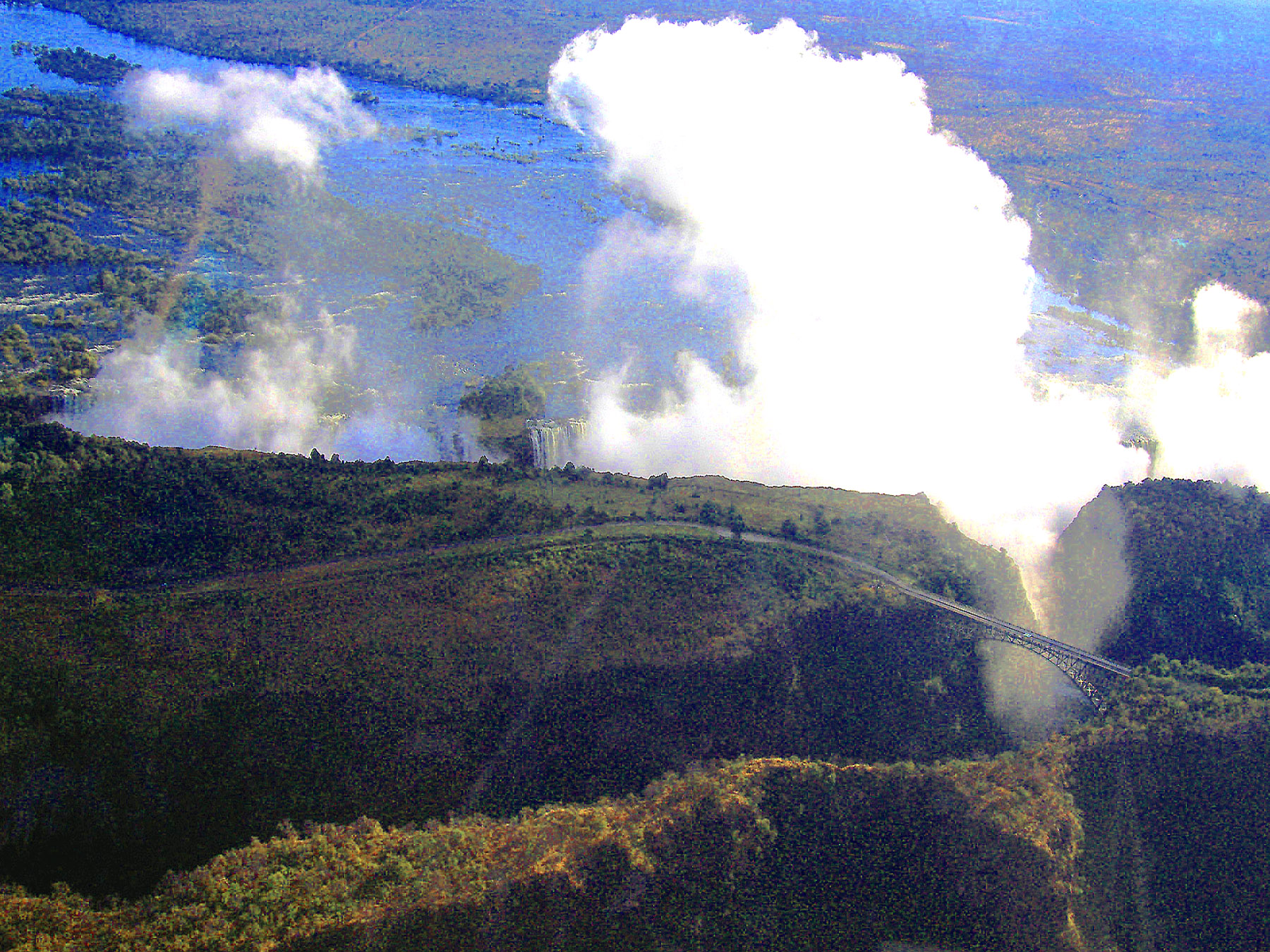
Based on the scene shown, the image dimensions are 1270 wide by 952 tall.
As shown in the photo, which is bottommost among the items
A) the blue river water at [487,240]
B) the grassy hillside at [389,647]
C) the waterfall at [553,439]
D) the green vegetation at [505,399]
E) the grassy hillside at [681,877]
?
the grassy hillside at [681,877]

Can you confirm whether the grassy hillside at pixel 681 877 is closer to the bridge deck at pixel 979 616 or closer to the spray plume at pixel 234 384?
the bridge deck at pixel 979 616

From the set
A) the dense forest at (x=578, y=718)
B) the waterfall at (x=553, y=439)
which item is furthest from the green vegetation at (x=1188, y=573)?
the waterfall at (x=553, y=439)

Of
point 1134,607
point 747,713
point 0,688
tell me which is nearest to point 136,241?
point 0,688

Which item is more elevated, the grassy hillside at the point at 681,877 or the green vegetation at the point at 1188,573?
the green vegetation at the point at 1188,573

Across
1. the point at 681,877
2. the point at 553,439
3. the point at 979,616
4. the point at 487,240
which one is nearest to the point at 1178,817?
the point at 979,616

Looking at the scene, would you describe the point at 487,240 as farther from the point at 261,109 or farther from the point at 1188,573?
the point at 1188,573

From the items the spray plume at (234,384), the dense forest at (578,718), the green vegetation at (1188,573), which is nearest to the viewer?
the dense forest at (578,718)

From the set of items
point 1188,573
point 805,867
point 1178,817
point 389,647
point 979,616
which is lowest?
point 805,867

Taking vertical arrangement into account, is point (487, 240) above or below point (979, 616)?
above
